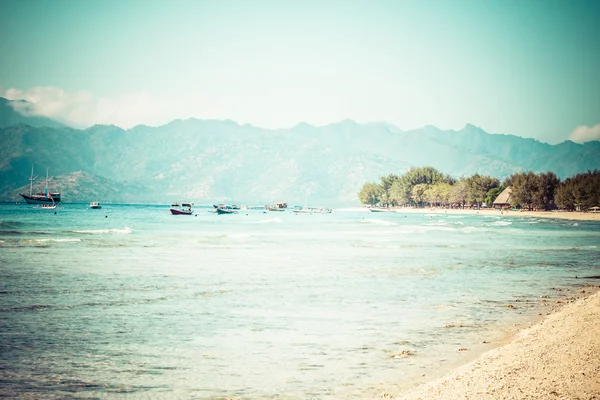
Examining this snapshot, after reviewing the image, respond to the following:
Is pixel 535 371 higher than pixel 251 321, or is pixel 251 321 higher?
pixel 535 371

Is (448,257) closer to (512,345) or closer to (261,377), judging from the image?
(512,345)

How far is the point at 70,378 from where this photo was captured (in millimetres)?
13469

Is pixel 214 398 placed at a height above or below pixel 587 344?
below

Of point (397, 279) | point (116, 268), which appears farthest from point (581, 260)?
point (116, 268)

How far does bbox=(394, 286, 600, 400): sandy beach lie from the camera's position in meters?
10.6

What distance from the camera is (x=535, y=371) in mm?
12148

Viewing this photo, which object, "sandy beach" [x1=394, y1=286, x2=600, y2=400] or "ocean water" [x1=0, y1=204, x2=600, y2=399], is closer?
"sandy beach" [x1=394, y1=286, x2=600, y2=400]

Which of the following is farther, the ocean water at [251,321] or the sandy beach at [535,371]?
the ocean water at [251,321]

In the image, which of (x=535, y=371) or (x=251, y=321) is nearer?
(x=535, y=371)

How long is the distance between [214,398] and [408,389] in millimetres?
4659

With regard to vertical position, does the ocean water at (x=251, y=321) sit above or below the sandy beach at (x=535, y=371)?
below

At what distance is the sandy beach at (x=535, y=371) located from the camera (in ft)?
34.7

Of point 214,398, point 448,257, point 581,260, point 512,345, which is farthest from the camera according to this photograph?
point 448,257

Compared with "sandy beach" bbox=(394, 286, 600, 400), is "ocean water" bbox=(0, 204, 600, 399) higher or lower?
lower
